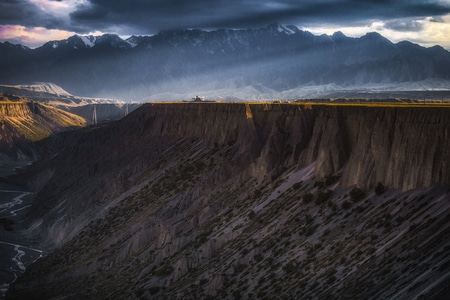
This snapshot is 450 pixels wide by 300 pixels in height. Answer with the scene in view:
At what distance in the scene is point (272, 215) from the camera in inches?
1663

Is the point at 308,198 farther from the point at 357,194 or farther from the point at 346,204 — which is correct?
the point at 357,194

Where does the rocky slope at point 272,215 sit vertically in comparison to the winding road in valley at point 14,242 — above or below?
above

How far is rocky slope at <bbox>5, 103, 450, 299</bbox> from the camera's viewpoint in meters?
28.4

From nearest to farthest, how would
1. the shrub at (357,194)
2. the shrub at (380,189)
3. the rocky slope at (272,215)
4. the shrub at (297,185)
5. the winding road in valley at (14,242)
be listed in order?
the rocky slope at (272,215), the shrub at (380,189), the shrub at (357,194), the shrub at (297,185), the winding road in valley at (14,242)

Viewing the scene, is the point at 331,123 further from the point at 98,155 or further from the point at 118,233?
the point at 98,155

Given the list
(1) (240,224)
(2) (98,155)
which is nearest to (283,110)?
(1) (240,224)

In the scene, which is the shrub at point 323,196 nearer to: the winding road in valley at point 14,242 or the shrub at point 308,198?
the shrub at point 308,198

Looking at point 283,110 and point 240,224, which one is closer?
point 240,224

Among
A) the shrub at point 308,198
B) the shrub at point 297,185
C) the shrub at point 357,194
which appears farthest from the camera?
the shrub at point 297,185

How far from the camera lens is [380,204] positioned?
32.9m

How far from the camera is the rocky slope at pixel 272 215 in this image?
28.4 metres

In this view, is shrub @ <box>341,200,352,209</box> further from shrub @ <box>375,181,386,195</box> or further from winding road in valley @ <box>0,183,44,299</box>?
winding road in valley @ <box>0,183,44,299</box>

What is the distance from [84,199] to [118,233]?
1069 inches

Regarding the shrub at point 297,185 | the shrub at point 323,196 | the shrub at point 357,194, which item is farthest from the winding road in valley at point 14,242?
the shrub at point 357,194
